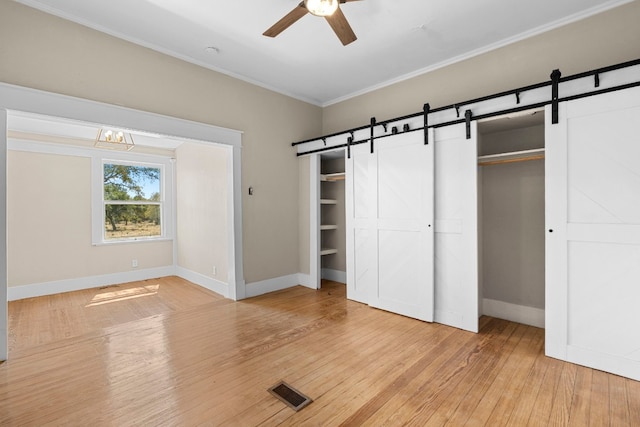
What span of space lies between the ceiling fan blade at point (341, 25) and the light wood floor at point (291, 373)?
273 cm

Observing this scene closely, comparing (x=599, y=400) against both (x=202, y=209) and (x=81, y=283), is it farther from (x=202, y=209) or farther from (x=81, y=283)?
(x=81, y=283)

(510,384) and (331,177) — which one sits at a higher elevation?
(331,177)

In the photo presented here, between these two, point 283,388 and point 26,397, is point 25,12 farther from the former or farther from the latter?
point 283,388

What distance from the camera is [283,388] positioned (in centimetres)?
213

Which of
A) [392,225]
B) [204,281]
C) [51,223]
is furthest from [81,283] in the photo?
[392,225]

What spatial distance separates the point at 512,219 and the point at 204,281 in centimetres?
455

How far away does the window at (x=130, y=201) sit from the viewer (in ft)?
17.2

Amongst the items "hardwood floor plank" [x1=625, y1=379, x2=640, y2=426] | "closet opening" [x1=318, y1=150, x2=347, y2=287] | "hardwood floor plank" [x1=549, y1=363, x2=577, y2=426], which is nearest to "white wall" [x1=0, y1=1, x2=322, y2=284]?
"closet opening" [x1=318, y1=150, x2=347, y2=287]

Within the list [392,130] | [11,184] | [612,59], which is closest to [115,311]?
[11,184]

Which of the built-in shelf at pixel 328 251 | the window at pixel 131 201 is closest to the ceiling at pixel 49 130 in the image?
the window at pixel 131 201

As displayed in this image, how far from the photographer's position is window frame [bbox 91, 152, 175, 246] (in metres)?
5.18

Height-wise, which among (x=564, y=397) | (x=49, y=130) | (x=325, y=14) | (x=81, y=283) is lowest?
(x=564, y=397)

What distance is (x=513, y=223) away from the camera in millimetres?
3311

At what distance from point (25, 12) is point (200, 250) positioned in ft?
11.7
